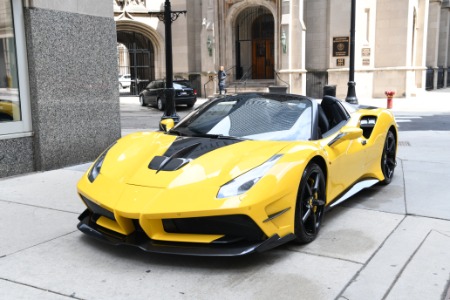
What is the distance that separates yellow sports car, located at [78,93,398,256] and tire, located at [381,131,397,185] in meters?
0.89

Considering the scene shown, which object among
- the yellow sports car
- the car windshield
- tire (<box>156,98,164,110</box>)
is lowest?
tire (<box>156,98,164,110</box>)

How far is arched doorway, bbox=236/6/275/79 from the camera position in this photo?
29578 millimetres

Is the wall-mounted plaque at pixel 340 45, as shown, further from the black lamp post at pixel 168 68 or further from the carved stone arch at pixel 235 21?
the black lamp post at pixel 168 68

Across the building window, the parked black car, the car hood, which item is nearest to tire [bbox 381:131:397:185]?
the car hood

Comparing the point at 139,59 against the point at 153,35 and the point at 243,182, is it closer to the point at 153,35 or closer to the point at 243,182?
the point at 153,35

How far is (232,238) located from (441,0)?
3922 cm

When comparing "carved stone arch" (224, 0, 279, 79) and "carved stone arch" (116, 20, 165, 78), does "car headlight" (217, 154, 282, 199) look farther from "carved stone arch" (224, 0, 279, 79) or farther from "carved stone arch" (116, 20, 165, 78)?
"carved stone arch" (116, 20, 165, 78)

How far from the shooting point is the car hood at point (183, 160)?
3793 mm

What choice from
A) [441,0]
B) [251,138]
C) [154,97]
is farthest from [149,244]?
[441,0]

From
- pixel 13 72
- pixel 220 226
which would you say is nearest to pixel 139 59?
pixel 13 72

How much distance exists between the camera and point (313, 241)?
4.31 m

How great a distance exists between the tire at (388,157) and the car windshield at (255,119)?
70.6 inches

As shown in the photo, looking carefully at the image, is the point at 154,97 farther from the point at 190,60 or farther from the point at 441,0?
the point at 441,0

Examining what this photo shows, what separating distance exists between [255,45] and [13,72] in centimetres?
2395
